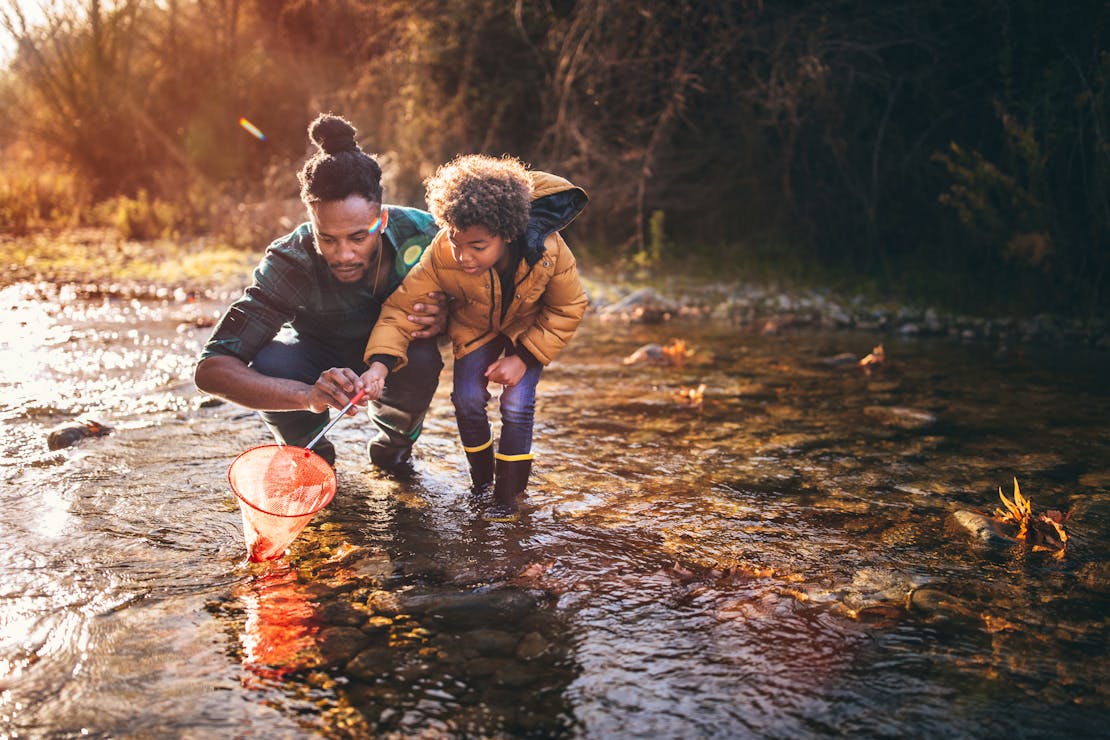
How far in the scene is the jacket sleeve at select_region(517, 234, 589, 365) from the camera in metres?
3.36

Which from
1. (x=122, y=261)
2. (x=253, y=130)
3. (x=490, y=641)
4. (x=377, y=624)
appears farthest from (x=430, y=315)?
(x=253, y=130)

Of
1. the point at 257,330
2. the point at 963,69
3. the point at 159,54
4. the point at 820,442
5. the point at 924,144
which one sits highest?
the point at 159,54

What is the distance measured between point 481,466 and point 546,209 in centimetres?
99

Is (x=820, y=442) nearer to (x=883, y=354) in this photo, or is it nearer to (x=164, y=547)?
(x=883, y=354)

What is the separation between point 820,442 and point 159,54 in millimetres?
13605

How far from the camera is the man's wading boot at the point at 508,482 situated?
337 cm

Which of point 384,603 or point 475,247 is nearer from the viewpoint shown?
point 384,603

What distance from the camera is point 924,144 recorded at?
7.81m

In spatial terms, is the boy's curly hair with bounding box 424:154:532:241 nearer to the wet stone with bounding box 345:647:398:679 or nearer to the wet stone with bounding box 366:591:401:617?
the wet stone with bounding box 366:591:401:617

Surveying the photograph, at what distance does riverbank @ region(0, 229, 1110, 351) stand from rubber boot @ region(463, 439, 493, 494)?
3900 millimetres

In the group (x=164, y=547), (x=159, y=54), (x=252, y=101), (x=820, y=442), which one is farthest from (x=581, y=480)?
(x=159, y=54)

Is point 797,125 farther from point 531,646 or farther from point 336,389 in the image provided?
point 531,646

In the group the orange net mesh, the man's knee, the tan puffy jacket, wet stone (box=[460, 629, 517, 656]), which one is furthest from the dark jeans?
wet stone (box=[460, 629, 517, 656])

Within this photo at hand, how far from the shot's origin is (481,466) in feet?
11.7
